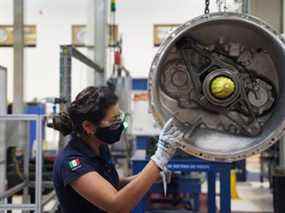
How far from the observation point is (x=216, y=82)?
158cm

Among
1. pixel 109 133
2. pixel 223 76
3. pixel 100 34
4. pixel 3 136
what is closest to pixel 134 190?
pixel 109 133

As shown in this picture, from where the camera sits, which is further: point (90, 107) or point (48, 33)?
point (48, 33)

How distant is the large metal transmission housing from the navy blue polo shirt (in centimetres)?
30

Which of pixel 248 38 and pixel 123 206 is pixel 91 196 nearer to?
pixel 123 206

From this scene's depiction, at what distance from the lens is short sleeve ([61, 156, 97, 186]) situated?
1.49 metres

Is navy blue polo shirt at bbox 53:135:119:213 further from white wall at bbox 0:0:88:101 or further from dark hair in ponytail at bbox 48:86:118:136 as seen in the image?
white wall at bbox 0:0:88:101

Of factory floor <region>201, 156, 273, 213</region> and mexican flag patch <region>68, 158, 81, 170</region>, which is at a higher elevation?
mexican flag patch <region>68, 158, 81, 170</region>

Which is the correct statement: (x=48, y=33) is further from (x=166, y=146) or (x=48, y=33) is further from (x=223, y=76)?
(x=166, y=146)

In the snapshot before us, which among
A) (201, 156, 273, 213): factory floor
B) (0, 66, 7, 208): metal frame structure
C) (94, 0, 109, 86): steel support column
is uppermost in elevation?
(94, 0, 109, 86): steel support column

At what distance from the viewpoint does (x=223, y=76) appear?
1589mm

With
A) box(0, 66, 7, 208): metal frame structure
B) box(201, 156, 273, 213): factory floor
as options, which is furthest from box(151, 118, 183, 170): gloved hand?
box(201, 156, 273, 213): factory floor

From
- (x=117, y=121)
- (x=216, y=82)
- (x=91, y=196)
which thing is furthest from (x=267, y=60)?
(x=91, y=196)

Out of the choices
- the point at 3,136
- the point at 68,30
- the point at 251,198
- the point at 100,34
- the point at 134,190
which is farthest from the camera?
the point at 68,30

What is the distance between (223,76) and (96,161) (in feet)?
1.83
